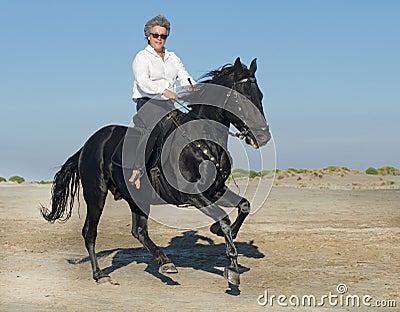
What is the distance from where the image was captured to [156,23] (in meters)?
9.65

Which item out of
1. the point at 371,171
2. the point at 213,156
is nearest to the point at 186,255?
the point at 213,156

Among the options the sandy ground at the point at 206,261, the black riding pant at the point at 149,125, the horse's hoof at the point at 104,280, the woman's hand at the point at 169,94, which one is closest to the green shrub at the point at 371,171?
the sandy ground at the point at 206,261

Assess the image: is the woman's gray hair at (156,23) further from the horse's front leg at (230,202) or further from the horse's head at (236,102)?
→ the horse's front leg at (230,202)

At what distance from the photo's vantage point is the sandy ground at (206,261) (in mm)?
8664

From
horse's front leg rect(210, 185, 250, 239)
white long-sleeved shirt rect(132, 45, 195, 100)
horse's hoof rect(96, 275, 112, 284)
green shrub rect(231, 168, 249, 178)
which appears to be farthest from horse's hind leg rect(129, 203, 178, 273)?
white long-sleeved shirt rect(132, 45, 195, 100)

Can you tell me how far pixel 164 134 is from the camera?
9398mm

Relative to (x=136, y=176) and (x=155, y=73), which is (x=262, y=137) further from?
(x=136, y=176)

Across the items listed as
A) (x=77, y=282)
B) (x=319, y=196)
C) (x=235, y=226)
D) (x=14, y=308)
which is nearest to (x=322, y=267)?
(x=235, y=226)

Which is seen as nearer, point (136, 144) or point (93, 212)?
point (136, 144)

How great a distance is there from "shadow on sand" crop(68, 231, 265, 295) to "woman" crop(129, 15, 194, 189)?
6.50 feet

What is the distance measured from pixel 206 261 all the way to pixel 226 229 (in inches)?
132

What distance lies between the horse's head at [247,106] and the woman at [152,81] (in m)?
0.82

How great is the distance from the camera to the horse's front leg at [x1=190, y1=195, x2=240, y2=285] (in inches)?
335

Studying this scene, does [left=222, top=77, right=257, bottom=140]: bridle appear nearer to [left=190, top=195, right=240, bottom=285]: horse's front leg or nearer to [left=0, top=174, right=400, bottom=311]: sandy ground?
[left=190, top=195, right=240, bottom=285]: horse's front leg
